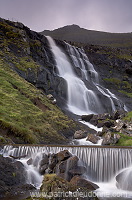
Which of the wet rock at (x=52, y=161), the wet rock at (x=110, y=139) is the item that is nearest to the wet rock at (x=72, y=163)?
the wet rock at (x=52, y=161)

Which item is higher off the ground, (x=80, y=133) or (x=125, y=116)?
(x=125, y=116)

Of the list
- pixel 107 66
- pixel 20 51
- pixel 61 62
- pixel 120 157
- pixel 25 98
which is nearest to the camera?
pixel 120 157

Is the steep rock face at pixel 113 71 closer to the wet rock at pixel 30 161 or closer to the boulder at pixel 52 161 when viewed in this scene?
the boulder at pixel 52 161

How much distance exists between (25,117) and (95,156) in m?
10.4

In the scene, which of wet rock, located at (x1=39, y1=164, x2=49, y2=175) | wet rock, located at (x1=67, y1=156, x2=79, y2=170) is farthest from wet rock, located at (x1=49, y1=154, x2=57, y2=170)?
wet rock, located at (x1=67, y1=156, x2=79, y2=170)

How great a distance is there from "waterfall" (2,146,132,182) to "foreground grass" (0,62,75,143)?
11.6 ft

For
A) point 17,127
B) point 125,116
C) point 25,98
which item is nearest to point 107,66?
point 125,116

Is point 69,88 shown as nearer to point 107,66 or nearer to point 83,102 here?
point 83,102

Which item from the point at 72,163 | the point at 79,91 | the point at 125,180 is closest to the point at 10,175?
the point at 72,163

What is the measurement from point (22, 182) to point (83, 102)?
32150 mm

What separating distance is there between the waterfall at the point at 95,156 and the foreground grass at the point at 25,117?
11.6 feet

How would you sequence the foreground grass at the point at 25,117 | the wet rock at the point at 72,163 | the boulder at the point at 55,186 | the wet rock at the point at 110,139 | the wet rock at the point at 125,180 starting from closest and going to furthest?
the boulder at the point at 55,186, the wet rock at the point at 125,180, the wet rock at the point at 72,163, the foreground grass at the point at 25,117, the wet rock at the point at 110,139

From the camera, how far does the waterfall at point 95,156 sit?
15945 millimetres

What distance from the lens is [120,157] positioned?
1625 centimetres
